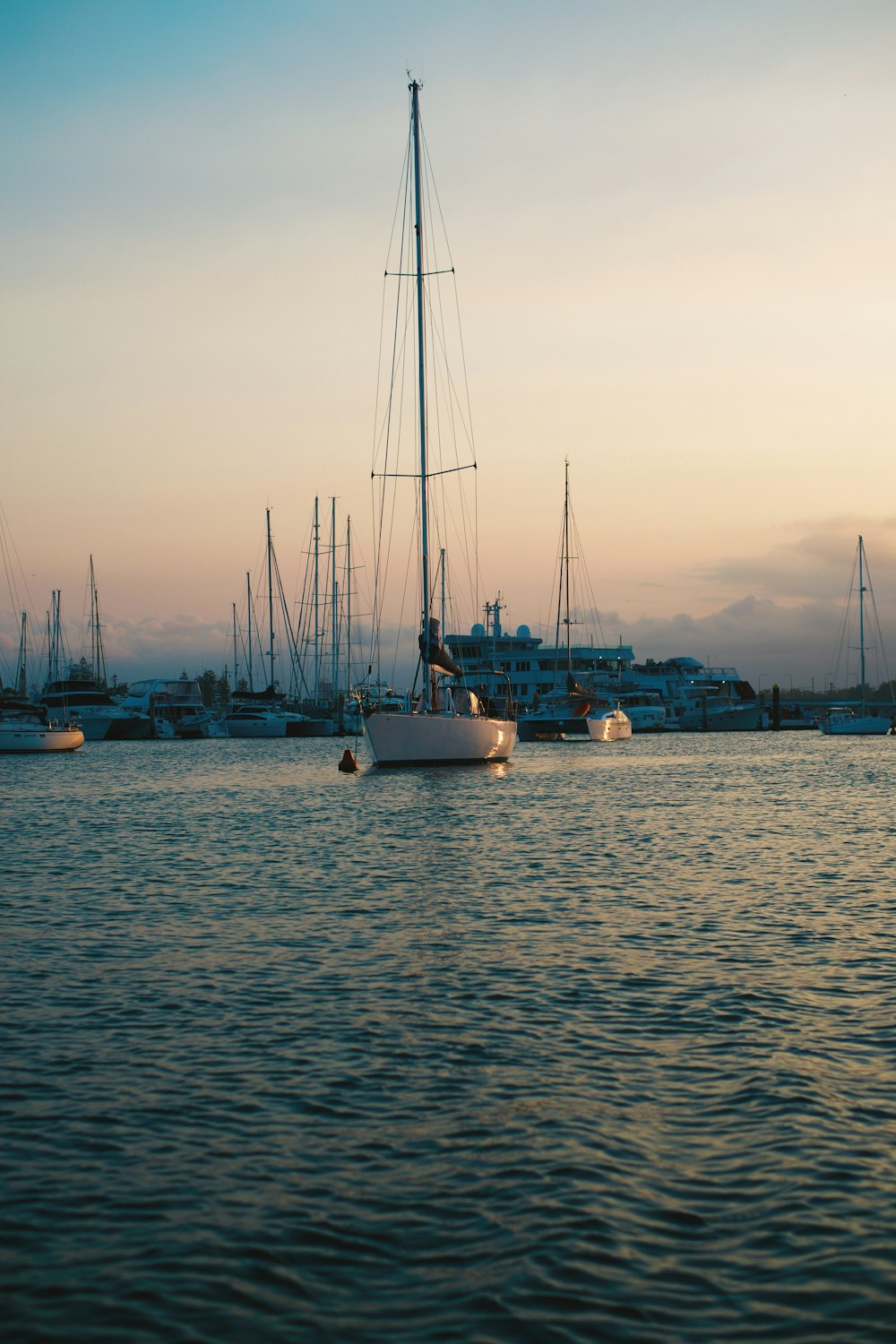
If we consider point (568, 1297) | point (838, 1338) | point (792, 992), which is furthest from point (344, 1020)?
point (838, 1338)

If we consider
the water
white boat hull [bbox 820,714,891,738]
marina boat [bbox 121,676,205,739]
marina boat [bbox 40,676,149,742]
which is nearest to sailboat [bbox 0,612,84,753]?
marina boat [bbox 40,676,149,742]

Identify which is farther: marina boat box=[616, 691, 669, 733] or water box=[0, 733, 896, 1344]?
marina boat box=[616, 691, 669, 733]

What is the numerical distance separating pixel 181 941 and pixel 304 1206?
8.68m

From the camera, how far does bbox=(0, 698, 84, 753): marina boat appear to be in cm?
7588

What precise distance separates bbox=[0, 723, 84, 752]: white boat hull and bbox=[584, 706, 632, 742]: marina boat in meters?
39.3

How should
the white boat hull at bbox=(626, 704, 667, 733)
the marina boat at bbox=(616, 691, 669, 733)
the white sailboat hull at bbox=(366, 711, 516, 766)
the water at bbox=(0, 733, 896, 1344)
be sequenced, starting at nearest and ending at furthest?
the water at bbox=(0, 733, 896, 1344)
the white sailboat hull at bbox=(366, 711, 516, 766)
the white boat hull at bbox=(626, 704, 667, 733)
the marina boat at bbox=(616, 691, 669, 733)

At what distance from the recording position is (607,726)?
98.2 metres

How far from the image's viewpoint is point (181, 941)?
1557 cm

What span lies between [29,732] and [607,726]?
45.0m

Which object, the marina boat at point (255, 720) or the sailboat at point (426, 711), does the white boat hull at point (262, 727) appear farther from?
the sailboat at point (426, 711)

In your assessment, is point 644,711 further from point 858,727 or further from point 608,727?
point 608,727

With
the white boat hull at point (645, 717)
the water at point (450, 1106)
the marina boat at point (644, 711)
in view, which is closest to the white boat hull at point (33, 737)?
the water at point (450, 1106)

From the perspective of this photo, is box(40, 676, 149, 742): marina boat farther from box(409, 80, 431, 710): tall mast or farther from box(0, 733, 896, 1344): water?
box(0, 733, 896, 1344): water

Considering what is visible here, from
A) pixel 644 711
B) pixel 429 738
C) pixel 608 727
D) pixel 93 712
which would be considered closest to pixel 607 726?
pixel 608 727
